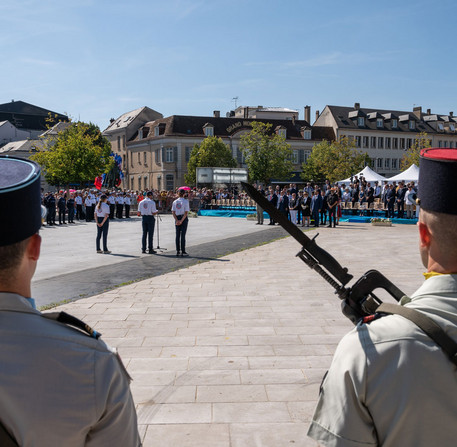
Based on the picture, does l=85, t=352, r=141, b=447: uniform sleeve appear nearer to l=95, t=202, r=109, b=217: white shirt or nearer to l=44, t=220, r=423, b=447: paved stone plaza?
l=44, t=220, r=423, b=447: paved stone plaza

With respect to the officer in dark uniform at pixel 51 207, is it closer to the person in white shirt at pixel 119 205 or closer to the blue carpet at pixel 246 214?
the person in white shirt at pixel 119 205

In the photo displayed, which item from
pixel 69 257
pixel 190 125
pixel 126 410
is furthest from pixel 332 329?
pixel 190 125

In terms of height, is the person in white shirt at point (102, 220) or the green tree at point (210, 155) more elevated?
the green tree at point (210, 155)

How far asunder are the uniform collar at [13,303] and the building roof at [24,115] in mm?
95336

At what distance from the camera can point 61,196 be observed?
1110 inches

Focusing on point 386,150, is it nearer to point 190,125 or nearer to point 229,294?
point 190,125

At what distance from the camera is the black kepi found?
1.41 metres

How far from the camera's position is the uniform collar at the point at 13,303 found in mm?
1386

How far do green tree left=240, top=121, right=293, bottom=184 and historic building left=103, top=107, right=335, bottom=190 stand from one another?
6.43 metres

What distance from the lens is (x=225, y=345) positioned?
5.79m

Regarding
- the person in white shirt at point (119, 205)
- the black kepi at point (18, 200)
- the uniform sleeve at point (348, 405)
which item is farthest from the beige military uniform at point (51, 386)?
the person in white shirt at point (119, 205)

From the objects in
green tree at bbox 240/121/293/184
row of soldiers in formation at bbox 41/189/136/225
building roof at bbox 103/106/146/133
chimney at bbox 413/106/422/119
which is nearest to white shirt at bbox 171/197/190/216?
row of soldiers in formation at bbox 41/189/136/225

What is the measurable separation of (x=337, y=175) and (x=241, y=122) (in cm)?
1925

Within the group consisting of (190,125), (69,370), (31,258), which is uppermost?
(190,125)
